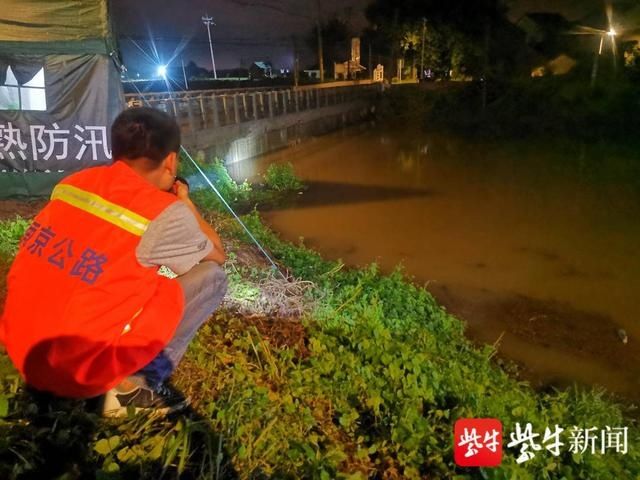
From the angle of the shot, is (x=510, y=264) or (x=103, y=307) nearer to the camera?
(x=103, y=307)

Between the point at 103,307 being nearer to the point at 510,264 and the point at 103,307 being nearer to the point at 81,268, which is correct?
the point at 81,268

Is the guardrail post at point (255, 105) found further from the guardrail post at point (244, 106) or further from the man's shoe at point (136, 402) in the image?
the man's shoe at point (136, 402)

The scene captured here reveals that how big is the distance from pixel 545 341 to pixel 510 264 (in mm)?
2149

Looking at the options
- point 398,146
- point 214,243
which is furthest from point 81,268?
point 398,146

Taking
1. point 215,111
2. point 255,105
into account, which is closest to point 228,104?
point 215,111

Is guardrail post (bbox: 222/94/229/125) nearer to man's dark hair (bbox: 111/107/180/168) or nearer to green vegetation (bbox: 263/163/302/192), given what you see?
green vegetation (bbox: 263/163/302/192)

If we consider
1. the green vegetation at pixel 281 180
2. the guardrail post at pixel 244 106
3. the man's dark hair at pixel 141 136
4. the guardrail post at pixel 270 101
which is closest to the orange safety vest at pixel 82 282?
the man's dark hair at pixel 141 136

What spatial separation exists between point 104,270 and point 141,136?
535 mm

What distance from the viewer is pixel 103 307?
62.4 inches

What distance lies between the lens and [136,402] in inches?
81.2

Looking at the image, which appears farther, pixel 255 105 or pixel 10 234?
pixel 255 105

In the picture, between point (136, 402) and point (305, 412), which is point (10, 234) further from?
point (305, 412)

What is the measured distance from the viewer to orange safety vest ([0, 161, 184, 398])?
5.08 ft

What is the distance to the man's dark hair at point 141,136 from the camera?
1.80 metres
